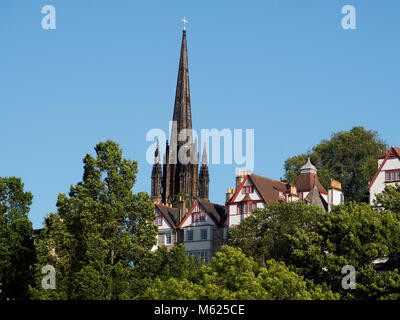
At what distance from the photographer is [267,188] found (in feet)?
299

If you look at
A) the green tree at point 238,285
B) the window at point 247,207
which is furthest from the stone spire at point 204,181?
the green tree at point 238,285

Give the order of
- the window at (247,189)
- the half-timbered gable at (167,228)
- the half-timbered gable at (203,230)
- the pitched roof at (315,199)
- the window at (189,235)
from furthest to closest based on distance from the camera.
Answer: the half-timbered gable at (167,228), the window at (189,235), the half-timbered gable at (203,230), the window at (247,189), the pitched roof at (315,199)

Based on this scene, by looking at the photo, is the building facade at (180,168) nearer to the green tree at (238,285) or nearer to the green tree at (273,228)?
the green tree at (273,228)

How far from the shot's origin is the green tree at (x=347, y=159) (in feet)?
A: 368

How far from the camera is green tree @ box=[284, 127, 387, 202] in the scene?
368 feet

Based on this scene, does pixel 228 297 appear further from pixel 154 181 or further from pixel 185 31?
pixel 185 31

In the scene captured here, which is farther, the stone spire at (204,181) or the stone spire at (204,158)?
the stone spire at (204,158)

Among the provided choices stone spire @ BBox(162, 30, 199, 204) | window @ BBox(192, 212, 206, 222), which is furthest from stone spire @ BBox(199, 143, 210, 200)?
window @ BBox(192, 212, 206, 222)

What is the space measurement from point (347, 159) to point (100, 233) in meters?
58.4

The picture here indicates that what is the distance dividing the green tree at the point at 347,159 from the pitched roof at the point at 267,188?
18.4 metres

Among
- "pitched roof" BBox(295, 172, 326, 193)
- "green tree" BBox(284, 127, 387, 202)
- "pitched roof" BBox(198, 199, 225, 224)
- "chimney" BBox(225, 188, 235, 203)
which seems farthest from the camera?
"green tree" BBox(284, 127, 387, 202)

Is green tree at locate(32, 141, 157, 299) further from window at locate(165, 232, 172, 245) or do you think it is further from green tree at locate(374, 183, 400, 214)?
window at locate(165, 232, 172, 245)

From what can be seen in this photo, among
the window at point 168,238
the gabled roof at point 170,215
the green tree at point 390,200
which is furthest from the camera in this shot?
the gabled roof at point 170,215
